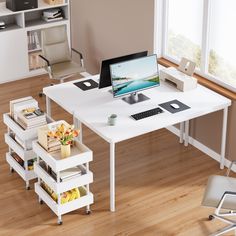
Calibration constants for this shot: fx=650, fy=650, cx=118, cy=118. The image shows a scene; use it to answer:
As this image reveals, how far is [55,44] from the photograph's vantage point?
8.27 meters

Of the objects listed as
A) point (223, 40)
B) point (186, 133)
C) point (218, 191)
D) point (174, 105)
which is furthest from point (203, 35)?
point (218, 191)

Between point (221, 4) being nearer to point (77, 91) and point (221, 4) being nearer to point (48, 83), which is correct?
point (77, 91)

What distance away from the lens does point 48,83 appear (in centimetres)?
876

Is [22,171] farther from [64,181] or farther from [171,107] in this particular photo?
[171,107]

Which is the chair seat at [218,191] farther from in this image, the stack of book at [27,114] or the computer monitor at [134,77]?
the stack of book at [27,114]

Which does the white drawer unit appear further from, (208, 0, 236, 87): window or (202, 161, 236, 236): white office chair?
(208, 0, 236, 87): window

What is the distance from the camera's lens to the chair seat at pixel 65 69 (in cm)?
801

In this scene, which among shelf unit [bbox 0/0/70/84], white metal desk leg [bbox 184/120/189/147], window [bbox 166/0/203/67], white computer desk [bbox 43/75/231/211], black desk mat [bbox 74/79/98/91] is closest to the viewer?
white computer desk [bbox 43/75/231/211]

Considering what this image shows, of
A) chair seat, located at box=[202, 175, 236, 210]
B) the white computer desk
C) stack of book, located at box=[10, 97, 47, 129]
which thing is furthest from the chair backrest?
chair seat, located at box=[202, 175, 236, 210]

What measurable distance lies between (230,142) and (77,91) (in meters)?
1.66

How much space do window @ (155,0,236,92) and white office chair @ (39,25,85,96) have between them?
129 cm

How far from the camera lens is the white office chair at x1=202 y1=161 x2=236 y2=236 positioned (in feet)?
17.6

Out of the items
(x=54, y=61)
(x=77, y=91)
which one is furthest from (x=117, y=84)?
(x=54, y=61)

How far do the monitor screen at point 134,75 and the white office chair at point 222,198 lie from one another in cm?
129
